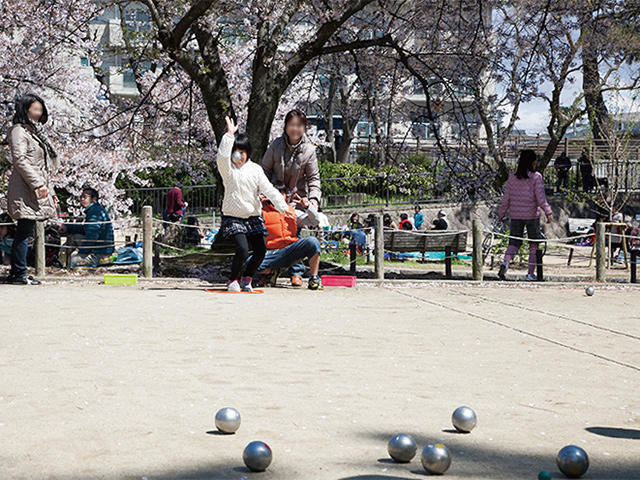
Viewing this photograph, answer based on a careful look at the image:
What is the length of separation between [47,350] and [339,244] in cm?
1132

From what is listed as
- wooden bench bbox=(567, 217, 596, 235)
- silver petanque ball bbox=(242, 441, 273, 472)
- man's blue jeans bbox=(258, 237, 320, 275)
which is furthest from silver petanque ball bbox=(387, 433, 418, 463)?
wooden bench bbox=(567, 217, 596, 235)

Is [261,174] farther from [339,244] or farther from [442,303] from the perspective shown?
[339,244]

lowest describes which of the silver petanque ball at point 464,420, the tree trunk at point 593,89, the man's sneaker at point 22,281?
the silver petanque ball at point 464,420

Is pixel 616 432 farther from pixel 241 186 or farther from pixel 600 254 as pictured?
pixel 600 254

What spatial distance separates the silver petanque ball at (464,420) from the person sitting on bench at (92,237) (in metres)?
10.2

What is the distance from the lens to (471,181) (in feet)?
58.3

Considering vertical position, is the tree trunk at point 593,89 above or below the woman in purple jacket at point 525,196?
above

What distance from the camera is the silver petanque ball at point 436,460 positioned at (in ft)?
10.5

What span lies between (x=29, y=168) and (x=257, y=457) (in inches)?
301

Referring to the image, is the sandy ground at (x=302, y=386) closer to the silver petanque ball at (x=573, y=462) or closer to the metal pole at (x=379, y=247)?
the silver petanque ball at (x=573, y=462)

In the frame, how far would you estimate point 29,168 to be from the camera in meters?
9.96

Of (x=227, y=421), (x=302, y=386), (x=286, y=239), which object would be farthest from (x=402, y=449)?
(x=286, y=239)

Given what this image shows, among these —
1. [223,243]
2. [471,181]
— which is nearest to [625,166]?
[471,181]

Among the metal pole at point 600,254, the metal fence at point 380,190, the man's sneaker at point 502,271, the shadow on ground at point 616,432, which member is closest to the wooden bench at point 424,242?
the man's sneaker at point 502,271
